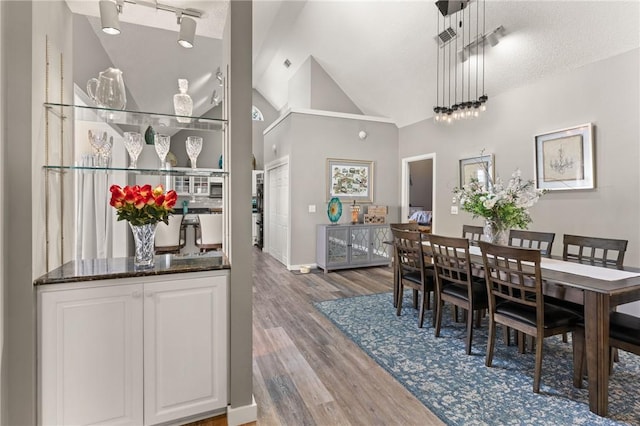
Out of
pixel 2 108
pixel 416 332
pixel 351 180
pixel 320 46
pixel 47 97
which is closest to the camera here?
pixel 2 108

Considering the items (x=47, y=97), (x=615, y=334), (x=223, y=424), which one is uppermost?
(x=47, y=97)

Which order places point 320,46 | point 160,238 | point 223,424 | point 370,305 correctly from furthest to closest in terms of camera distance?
point 320,46
point 160,238
point 370,305
point 223,424

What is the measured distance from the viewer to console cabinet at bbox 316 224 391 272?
5348 mm

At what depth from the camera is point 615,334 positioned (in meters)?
1.85

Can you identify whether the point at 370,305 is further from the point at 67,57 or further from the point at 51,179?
the point at 67,57

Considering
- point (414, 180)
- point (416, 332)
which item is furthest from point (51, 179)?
point (414, 180)

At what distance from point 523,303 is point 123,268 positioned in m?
2.49

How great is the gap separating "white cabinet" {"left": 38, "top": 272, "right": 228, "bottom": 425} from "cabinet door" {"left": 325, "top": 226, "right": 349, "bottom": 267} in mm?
3680

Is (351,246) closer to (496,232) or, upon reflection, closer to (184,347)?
(496,232)

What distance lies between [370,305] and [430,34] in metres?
3.69

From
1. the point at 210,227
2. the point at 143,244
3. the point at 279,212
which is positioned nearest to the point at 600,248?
the point at 143,244

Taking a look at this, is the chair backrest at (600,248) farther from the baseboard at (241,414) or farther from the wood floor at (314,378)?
the baseboard at (241,414)

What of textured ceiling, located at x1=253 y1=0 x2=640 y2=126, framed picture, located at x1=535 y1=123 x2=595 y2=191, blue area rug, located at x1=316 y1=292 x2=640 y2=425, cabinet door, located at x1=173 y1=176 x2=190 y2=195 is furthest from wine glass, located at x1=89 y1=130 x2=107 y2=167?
cabinet door, located at x1=173 y1=176 x2=190 y2=195

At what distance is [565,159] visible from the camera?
11.7ft
